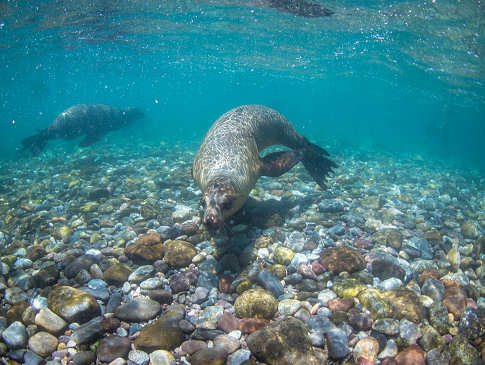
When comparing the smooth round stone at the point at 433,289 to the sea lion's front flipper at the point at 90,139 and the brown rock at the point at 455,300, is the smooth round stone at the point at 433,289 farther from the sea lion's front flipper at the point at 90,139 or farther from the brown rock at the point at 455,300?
the sea lion's front flipper at the point at 90,139

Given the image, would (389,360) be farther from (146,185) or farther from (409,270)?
(146,185)

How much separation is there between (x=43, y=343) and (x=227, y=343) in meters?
1.61

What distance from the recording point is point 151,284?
315 centimetres

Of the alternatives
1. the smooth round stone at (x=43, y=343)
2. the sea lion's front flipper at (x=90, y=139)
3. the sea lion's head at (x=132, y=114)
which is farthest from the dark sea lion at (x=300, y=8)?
the smooth round stone at (x=43, y=343)

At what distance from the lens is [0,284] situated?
10.3 ft

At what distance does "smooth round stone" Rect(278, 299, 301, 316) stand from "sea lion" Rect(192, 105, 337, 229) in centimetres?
108

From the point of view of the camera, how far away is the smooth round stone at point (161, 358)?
7.19ft

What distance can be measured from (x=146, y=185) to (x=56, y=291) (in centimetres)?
465

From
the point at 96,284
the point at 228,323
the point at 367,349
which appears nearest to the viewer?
the point at 367,349

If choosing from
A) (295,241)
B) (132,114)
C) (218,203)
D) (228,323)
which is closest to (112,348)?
(228,323)

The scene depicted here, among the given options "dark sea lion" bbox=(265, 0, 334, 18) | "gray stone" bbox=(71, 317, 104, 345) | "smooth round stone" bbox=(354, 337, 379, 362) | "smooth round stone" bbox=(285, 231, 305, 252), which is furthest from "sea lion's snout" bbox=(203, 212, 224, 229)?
"dark sea lion" bbox=(265, 0, 334, 18)

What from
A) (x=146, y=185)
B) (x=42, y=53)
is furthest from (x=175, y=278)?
(x=42, y=53)

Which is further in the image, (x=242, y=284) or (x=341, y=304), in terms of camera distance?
(x=242, y=284)

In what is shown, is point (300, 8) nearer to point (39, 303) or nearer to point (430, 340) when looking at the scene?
point (430, 340)
